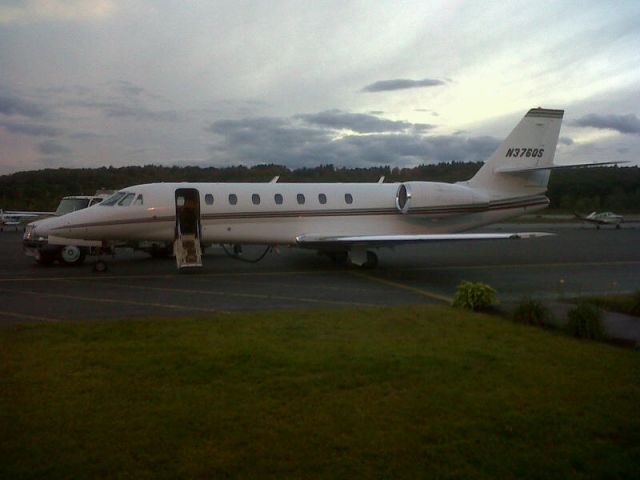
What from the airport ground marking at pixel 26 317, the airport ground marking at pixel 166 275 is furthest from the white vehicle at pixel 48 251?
the airport ground marking at pixel 26 317

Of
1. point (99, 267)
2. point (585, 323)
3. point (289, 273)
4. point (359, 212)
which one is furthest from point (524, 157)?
point (99, 267)

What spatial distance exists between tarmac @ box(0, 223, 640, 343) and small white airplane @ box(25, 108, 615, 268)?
999 mm

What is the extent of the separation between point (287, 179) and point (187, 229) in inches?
722

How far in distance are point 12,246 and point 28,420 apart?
26.1 m

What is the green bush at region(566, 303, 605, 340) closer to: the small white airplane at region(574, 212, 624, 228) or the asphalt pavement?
the asphalt pavement

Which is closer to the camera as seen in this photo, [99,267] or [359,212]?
[99,267]

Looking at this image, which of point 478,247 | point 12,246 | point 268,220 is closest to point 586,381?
point 268,220

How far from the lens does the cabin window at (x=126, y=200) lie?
17031 millimetres

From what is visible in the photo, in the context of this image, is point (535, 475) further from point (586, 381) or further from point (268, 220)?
point (268, 220)

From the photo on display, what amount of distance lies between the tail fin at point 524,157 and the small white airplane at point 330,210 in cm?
3

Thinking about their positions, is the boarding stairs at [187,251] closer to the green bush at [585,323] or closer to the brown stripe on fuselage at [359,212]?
the brown stripe on fuselage at [359,212]

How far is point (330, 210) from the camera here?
62.7 ft

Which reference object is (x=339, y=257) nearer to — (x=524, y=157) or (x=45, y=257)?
(x=524, y=157)

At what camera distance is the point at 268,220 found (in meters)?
18.2
